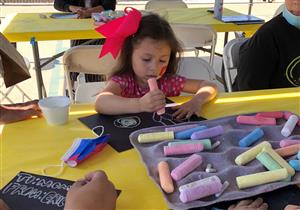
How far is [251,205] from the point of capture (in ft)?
2.43

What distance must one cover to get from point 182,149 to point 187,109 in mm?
296

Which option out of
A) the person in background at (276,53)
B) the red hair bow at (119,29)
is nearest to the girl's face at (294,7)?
the person in background at (276,53)

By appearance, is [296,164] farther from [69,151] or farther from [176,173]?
[69,151]

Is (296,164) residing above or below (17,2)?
above

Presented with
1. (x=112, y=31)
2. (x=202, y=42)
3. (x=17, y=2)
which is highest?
(x=112, y=31)

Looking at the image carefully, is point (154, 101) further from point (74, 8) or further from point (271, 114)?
point (74, 8)

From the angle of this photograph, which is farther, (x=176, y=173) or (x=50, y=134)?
(x=50, y=134)

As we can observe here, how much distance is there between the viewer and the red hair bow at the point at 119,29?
132 cm

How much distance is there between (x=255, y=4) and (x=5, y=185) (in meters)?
6.51

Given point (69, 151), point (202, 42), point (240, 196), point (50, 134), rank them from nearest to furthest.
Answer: point (240, 196), point (69, 151), point (50, 134), point (202, 42)

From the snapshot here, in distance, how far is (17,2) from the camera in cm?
634

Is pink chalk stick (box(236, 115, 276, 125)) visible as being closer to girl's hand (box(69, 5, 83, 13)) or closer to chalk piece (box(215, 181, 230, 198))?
chalk piece (box(215, 181, 230, 198))

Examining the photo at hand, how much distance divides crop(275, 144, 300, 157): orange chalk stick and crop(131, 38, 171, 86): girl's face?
0.62m

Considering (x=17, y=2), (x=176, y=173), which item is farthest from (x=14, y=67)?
(x=17, y=2)
